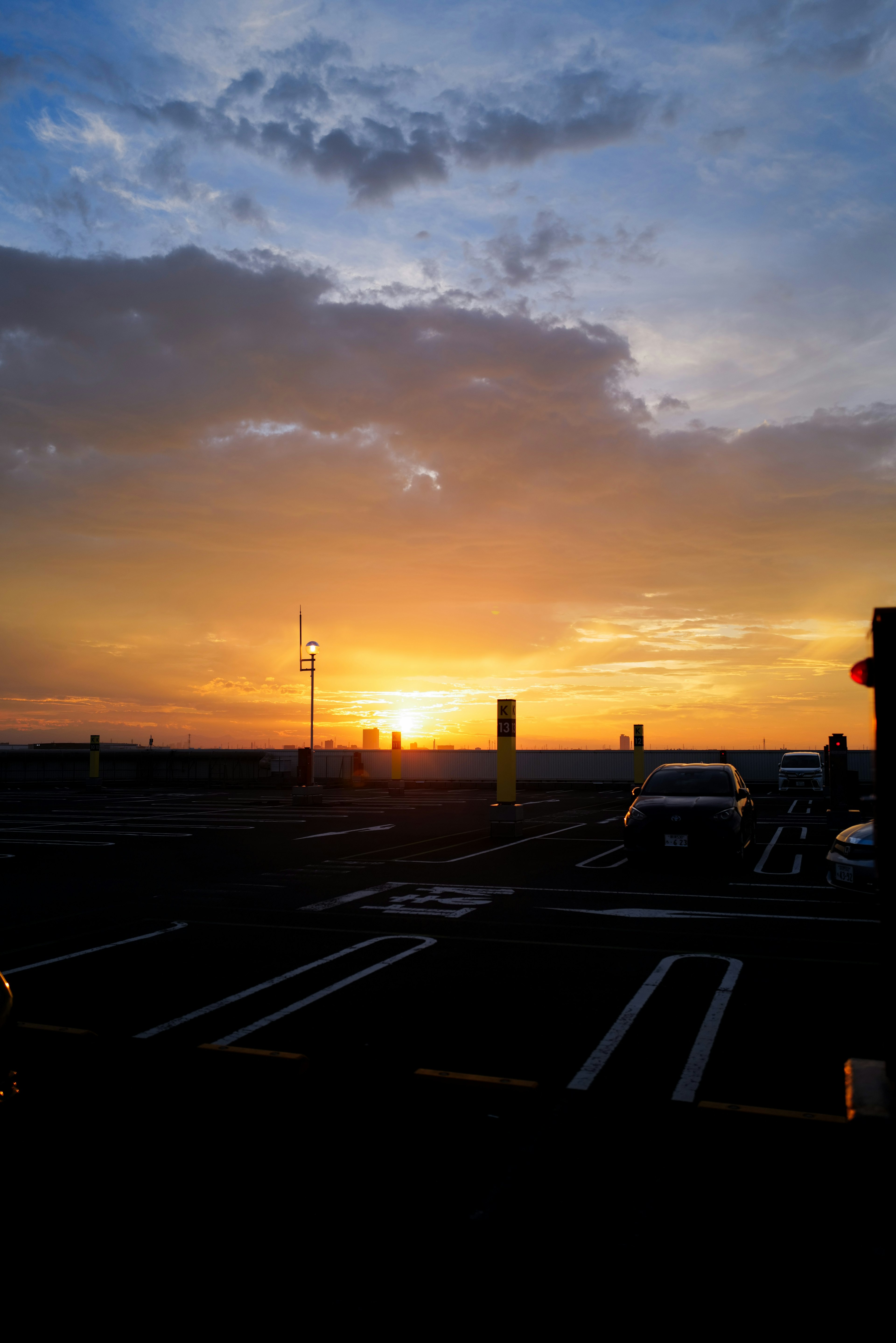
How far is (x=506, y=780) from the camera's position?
19.6m

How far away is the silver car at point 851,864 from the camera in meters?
8.93

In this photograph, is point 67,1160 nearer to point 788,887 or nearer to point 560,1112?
point 560,1112

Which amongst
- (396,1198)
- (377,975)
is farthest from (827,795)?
(396,1198)

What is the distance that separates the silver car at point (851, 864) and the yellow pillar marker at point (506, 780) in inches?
387

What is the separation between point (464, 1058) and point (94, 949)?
4.90 meters

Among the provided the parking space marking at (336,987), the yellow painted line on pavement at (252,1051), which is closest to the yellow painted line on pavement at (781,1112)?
the yellow painted line on pavement at (252,1051)

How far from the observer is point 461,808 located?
3123cm

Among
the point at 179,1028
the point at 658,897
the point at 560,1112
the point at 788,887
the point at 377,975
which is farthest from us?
the point at 788,887

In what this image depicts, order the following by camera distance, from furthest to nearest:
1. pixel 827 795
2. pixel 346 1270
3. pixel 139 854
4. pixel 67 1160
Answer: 1. pixel 827 795
2. pixel 139 854
3. pixel 67 1160
4. pixel 346 1270

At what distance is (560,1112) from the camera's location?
14.5 ft

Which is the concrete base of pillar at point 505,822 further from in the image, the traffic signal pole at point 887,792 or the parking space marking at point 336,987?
the traffic signal pole at point 887,792

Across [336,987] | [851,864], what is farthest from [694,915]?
[336,987]

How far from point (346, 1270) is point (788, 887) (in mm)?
10640

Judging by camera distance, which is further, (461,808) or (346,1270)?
(461,808)
